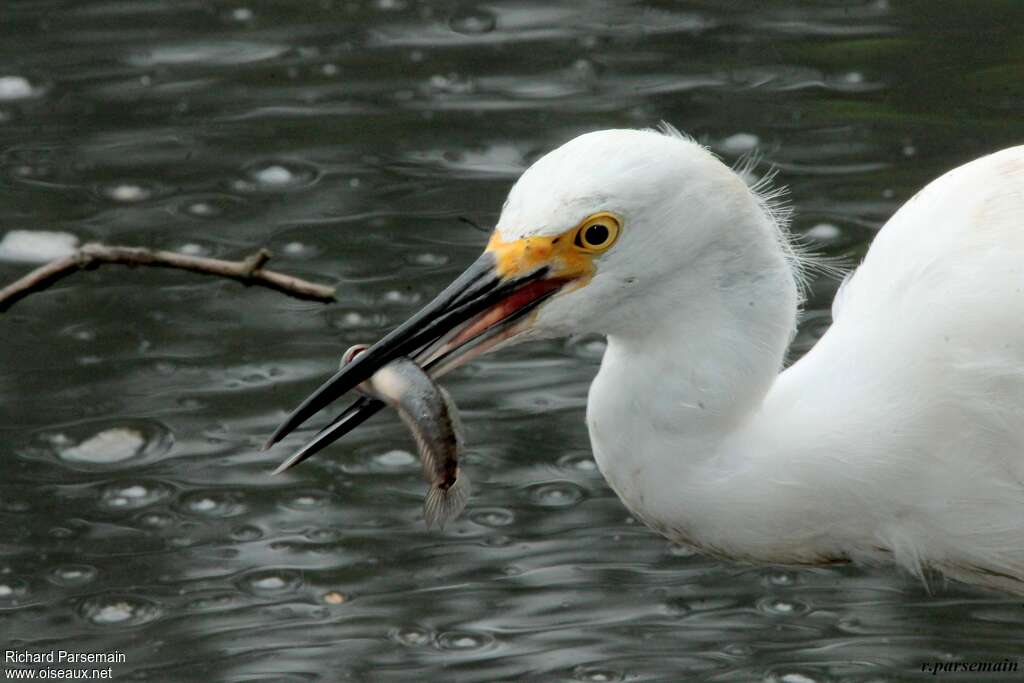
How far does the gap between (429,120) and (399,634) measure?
308 centimetres

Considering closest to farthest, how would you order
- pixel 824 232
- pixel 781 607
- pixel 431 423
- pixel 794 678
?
pixel 431 423, pixel 794 678, pixel 781 607, pixel 824 232

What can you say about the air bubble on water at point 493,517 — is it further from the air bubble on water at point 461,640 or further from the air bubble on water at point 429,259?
the air bubble on water at point 429,259

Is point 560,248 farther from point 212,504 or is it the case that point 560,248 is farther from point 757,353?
point 212,504

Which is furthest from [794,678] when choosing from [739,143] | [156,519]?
[739,143]

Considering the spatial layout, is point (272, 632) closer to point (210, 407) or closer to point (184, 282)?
point (210, 407)

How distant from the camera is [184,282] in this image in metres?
6.56

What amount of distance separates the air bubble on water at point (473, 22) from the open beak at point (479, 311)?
14.4ft

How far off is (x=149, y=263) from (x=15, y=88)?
4052mm

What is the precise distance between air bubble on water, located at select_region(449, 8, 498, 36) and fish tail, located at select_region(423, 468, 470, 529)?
4.53 m

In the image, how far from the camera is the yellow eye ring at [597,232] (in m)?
3.78

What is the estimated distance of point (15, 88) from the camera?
7.71 metres

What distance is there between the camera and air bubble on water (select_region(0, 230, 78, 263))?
655 cm

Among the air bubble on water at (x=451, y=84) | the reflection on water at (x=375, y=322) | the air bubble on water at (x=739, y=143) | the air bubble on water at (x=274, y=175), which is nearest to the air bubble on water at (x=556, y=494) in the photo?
the reflection on water at (x=375, y=322)

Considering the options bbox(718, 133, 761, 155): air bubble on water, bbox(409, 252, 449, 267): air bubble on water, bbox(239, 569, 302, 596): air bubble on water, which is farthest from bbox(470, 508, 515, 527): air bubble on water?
bbox(718, 133, 761, 155): air bubble on water
